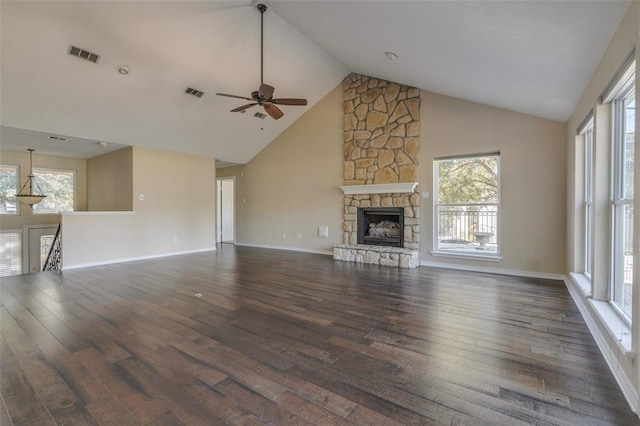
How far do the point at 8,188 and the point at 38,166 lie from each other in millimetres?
812

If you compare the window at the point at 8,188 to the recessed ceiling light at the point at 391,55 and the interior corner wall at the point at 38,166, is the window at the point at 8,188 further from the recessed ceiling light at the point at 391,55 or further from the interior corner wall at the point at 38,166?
the recessed ceiling light at the point at 391,55

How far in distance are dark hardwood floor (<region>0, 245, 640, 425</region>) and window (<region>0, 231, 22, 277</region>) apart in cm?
459

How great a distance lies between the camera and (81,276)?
16.6 ft

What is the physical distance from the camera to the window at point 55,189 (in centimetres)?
785

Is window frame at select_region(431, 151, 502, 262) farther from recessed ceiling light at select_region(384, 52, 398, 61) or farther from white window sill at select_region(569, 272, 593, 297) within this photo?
recessed ceiling light at select_region(384, 52, 398, 61)

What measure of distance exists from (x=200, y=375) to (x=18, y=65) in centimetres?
493

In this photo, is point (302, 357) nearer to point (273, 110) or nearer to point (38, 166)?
point (273, 110)

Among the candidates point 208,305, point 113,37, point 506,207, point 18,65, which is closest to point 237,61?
point 113,37

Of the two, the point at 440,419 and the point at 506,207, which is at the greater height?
the point at 506,207

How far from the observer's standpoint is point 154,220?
23.0 ft

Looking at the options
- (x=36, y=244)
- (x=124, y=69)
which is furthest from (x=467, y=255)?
(x=36, y=244)

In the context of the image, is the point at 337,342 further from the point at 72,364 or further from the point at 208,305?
the point at 72,364

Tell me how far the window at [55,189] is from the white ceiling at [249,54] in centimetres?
165

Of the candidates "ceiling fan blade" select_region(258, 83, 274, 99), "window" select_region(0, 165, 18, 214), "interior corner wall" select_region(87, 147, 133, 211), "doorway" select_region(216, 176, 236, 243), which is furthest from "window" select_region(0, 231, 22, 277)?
"ceiling fan blade" select_region(258, 83, 274, 99)
